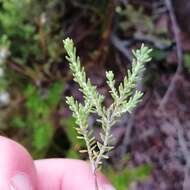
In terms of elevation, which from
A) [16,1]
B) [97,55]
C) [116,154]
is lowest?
[116,154]

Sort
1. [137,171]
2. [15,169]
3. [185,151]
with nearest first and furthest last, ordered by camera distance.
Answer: [15,169], [137,171], [185,151]

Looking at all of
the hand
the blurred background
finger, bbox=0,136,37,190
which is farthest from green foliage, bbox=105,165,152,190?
finger, bbox=0,136,37,190

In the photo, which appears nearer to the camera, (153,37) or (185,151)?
(185,151)

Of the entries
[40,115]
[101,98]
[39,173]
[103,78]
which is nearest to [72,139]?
[40,115]

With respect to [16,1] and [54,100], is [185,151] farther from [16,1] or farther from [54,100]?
[16,1]

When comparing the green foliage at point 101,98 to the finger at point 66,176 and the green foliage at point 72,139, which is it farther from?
the green foliage at point 72,139

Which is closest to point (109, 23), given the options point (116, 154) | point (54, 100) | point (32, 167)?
point (54, 100)

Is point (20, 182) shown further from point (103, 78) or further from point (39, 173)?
point (103, 78)
